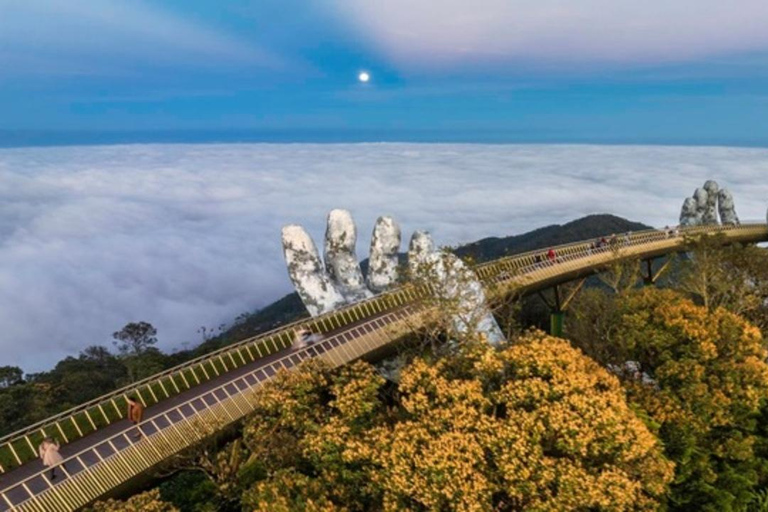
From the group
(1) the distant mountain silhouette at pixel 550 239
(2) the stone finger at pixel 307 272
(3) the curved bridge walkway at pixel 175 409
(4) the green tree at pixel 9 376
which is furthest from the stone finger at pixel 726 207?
(4) the green tree at pixel 9 376

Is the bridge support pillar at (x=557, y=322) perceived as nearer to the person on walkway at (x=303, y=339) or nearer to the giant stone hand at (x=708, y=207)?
the person on walkway at (x=303, y=339)

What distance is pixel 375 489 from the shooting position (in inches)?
779

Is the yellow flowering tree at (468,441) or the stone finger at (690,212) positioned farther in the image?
the stone finger at (690,212)

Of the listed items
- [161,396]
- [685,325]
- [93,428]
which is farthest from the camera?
[161,396]

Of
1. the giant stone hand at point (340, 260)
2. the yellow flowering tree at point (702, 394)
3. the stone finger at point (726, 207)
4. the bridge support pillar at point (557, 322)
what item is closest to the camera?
the yellow flowering tree at point (702, 394)

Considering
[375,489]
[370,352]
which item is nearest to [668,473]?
[375,489]

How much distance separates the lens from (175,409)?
89.8 feet

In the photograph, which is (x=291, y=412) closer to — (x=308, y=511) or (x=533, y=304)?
(x=308, y=511)

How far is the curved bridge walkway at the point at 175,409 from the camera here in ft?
69.8

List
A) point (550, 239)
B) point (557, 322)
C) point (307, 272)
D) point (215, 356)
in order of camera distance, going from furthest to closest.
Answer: point (550, 239) < point (557, 322) < point (307, 272) < point (215, 356)

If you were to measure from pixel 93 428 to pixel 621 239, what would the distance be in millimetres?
65500

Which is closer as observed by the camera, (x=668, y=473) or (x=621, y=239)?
(x=668, y=473)

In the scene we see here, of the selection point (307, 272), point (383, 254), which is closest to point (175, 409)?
point (307, 272)

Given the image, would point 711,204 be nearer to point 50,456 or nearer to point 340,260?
point 340,260
